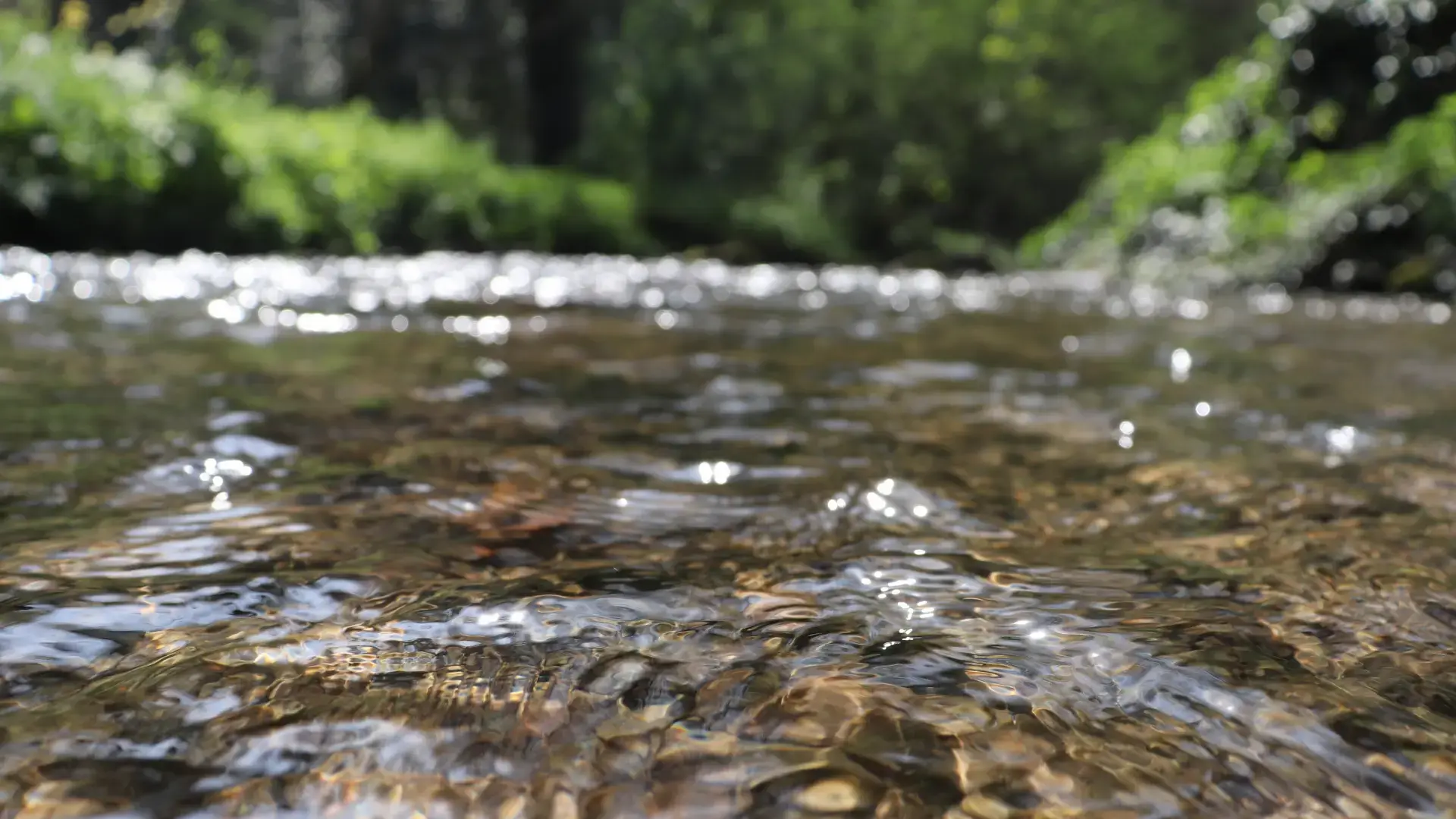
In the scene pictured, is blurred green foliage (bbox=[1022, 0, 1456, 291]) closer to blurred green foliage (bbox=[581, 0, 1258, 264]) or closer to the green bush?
the green bush

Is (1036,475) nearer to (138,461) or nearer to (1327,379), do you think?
(138,461)

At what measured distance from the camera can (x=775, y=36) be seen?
21.9 metres

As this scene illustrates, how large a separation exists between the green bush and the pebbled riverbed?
6.35 meters

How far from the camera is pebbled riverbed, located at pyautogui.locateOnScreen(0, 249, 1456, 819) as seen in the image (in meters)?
1.08

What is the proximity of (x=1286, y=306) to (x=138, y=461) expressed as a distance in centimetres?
764

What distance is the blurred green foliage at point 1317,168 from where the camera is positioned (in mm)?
9047

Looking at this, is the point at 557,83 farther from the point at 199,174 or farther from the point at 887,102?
the point at 199,174

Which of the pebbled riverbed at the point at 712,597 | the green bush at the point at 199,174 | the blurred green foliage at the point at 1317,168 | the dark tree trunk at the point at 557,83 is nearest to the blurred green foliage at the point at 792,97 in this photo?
the dark tree trunk at the point at 557,83

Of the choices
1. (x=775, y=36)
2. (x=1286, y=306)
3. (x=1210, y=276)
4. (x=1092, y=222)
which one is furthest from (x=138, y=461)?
(x=775, y=36)

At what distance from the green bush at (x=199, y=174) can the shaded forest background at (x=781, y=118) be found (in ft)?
0.18

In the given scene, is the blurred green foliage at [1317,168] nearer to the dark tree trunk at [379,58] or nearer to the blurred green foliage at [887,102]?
the blurred green foliage at [887,102]

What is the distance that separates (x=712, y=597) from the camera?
156cm

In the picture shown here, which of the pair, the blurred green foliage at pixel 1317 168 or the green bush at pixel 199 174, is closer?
the green bush at pixel 199 174

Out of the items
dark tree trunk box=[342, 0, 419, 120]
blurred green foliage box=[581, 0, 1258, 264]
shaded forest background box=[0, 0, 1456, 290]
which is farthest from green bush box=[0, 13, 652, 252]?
dark tree trunk box=[342, 0, 419, 120]
